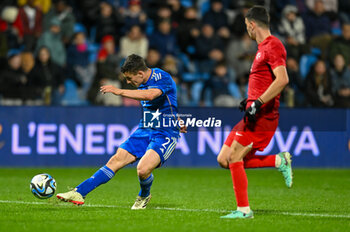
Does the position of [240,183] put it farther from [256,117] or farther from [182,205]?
Result: [182,205]

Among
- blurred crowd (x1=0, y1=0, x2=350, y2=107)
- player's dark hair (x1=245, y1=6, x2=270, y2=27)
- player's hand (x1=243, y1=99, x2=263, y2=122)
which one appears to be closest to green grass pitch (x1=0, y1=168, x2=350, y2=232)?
player's hand (x1=243, y1=99, x2=263, y2=122)

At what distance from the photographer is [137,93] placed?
26.7 feet

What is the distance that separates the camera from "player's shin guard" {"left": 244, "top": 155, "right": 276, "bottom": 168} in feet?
26.0

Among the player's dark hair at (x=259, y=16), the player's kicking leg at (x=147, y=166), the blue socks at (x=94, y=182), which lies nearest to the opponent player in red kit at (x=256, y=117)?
the player's dark hair at (x=259, y=16)

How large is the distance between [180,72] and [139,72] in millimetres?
9144

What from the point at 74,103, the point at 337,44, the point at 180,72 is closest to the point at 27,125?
the point at 74,103

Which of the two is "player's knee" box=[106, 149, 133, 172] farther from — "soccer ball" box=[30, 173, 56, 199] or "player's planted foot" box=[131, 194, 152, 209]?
"soccer ball" box=[30, 173, 56, 199]

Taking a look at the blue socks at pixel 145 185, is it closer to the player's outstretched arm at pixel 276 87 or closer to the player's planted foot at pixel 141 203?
the player's planted foot at pixel 141 203

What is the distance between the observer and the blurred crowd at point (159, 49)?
16.5 metres

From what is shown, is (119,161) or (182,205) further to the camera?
(182,205)

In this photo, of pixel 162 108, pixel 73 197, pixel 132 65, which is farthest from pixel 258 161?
pixel 73 197

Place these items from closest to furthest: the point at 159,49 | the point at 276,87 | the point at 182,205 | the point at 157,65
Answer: the point at 276,87 < the point at 182,205 < the point at 157,65 < the point at 159,49

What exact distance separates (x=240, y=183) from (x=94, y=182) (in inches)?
76.9

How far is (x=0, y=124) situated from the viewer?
15016 mm
